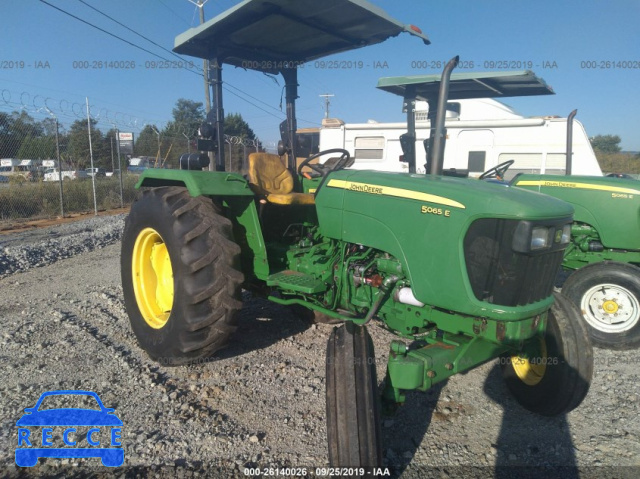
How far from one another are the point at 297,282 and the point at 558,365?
1.65 metres

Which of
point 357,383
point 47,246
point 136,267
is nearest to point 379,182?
point 357,383

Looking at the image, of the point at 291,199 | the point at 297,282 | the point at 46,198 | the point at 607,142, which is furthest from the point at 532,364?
the point at 607,142

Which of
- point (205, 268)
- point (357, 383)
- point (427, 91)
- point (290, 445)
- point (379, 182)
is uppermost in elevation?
point (427, 91)

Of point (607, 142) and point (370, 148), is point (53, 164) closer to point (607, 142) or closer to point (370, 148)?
point (370, 148)

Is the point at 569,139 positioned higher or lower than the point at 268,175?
higher

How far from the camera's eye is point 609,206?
4.54 meters

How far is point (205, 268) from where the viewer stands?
118 inches

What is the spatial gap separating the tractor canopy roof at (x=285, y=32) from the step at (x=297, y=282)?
1.82m

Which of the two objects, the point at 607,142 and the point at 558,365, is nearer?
the point at 558,365

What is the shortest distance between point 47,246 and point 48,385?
4780mm

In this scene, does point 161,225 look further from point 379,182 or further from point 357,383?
point 357,383

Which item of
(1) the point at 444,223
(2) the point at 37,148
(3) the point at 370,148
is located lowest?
(1) the point at 444,223

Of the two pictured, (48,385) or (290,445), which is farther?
(48,385)

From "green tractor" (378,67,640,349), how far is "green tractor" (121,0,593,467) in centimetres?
124
